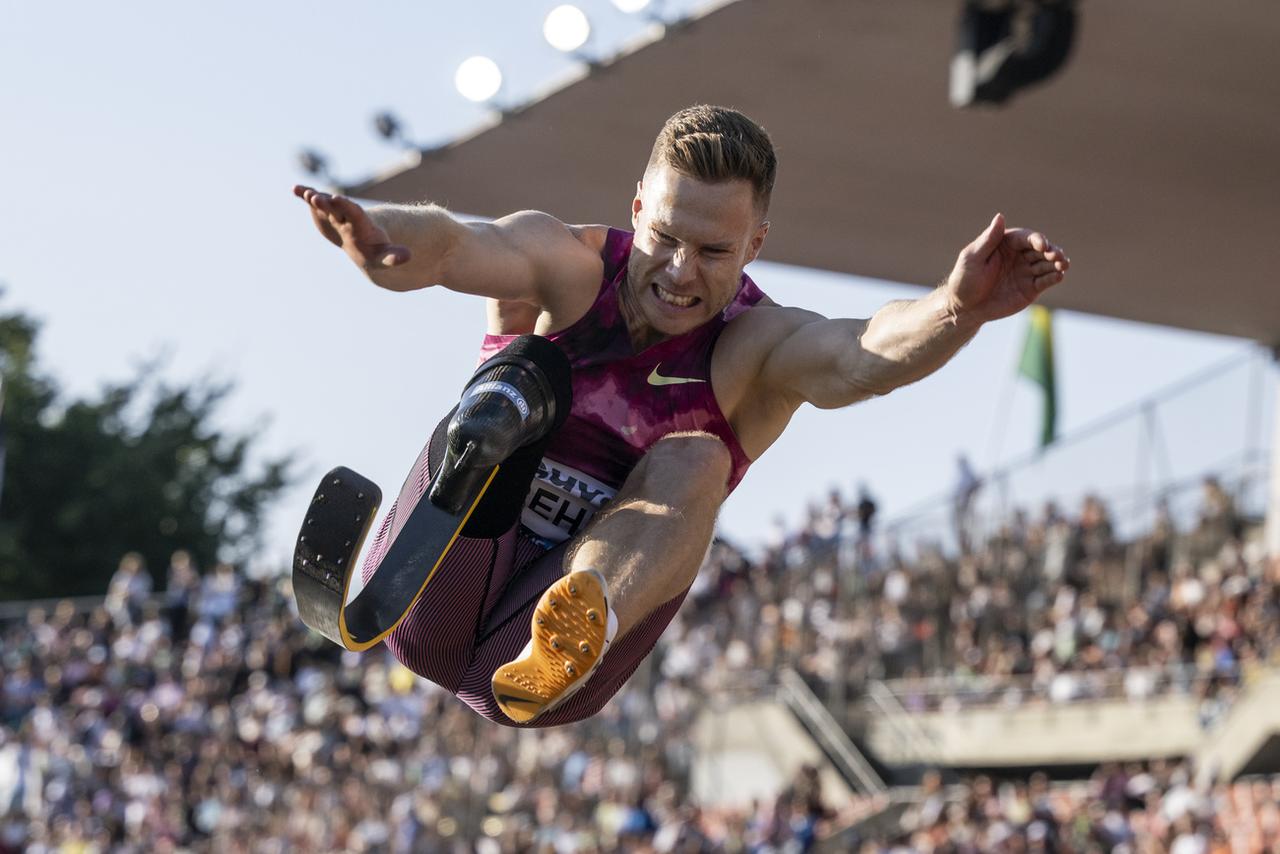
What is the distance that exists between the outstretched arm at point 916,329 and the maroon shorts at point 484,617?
0.69 meters

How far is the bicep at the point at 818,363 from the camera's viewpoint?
187 inches

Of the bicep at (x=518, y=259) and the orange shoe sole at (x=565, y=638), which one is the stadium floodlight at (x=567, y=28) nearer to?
the bicep at (x=518, y=259)

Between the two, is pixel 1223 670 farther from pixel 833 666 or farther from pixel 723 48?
pixel 723 48

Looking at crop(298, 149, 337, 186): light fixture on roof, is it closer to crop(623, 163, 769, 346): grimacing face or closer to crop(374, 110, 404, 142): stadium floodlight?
crop(374, 110, 404, 142): stadium floodlight

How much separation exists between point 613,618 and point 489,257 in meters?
0.92

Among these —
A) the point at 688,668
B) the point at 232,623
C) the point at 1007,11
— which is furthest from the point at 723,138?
the point at 232,623

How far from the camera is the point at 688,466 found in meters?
4.87

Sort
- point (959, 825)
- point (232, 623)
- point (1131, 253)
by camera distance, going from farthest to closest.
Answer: point (232, 623) → point (1131, 253) → point (959, 825)

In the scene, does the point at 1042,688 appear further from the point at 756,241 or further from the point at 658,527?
the point at 658,527

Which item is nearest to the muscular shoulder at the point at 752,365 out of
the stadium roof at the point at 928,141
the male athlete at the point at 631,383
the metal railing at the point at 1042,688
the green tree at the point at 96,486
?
the male athlete at the point at 631,383

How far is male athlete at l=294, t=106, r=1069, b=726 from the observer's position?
4.47 metres

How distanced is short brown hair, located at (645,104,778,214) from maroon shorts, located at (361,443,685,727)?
105 cm

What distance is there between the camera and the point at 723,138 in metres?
4.83

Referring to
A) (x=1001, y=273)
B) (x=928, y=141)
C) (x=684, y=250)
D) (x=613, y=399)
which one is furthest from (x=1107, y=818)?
(x=1001, y=273)
